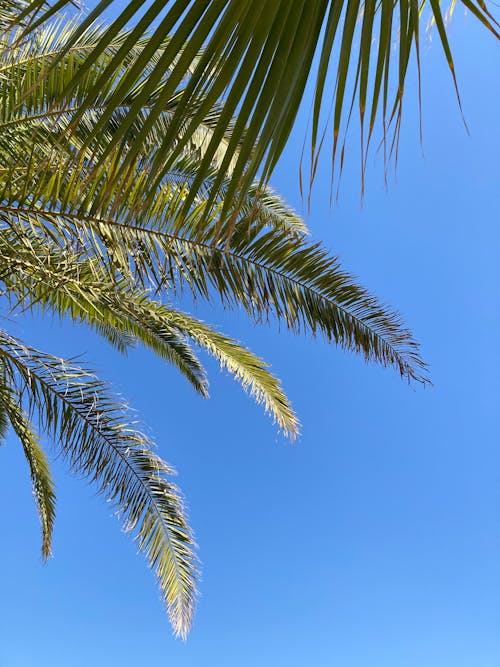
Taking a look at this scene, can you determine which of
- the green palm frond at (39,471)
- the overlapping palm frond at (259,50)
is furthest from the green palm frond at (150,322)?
the overlapping palm frond at (259,50)

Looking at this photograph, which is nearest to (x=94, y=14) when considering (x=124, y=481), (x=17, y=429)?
(x=124, y=481)

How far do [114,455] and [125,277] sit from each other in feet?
6.37

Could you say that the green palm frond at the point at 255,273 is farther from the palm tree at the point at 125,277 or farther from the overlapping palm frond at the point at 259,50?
the overlapping palm frond at the point at 259,50

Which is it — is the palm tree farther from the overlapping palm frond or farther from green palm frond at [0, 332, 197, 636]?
the overlapping palm frond

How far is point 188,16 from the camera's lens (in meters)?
0.93

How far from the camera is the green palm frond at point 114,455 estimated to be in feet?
14.8

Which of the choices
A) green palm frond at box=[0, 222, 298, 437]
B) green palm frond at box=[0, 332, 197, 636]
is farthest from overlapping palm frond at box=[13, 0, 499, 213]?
green palm frond at box=[0, 332, 197, 636]

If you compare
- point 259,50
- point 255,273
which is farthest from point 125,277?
point 259,50

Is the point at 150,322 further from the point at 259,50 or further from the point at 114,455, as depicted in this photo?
the point at 259,50

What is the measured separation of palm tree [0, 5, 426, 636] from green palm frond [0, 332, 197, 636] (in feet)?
0.04

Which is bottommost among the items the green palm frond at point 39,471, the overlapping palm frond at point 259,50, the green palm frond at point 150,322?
the green palm frond at point 39,471

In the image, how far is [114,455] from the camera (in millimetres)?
5020

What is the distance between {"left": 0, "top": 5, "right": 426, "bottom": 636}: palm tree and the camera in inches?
139

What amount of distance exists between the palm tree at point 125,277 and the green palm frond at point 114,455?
0.04 ft
